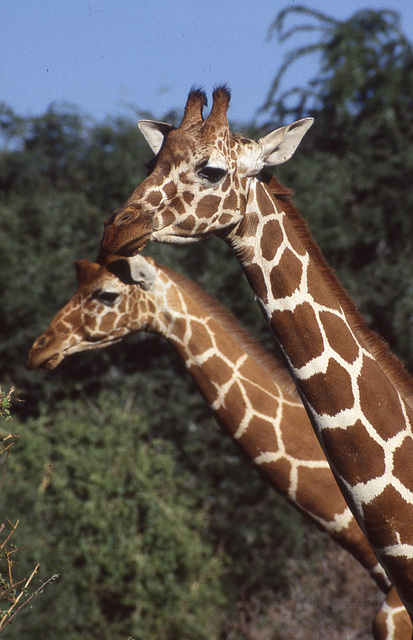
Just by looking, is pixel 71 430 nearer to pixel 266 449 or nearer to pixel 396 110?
pixel 266 449

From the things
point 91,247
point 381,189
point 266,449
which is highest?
point 91,247

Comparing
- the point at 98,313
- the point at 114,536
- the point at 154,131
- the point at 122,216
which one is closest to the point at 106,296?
the point at 98,313

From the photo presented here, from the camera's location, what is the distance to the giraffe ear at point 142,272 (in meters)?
4.46

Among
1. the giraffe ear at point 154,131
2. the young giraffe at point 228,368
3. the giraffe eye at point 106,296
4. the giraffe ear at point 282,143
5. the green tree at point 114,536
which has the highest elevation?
the giraffe ear at point 154,131

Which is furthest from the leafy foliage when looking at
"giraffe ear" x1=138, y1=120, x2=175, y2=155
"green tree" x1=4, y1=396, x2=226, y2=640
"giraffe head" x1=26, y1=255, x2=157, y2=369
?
"giraffe ear" x1=138, y1=120, x2=175, y2=155

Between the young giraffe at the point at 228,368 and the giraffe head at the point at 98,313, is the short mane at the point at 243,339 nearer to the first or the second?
the young giraffe at the point at 228,368

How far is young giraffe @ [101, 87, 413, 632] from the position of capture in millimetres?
2457

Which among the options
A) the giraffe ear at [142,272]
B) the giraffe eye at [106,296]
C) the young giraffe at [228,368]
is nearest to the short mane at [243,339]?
the young giraffe at [228,368]

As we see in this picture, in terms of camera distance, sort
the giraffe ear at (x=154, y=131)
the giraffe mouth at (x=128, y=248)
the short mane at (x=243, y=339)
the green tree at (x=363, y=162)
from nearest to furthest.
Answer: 1. the giraffe mouth at (x=128, y=248)
2. the giraffe ear at (x=154, y=131)
3. the short mane at (x=243, y=339)
4. the green tree at (x=363, y=162)

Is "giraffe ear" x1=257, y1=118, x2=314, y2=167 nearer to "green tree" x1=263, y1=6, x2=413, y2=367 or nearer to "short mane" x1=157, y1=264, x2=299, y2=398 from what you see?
"short mane" x1=157, y1=264, x2=299, y2=398

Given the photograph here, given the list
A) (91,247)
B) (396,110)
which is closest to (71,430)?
(91,247)

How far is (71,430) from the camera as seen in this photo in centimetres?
720

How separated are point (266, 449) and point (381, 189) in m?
6.35

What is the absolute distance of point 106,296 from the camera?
462cm
